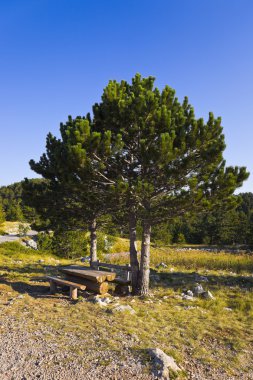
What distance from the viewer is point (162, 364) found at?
477cm

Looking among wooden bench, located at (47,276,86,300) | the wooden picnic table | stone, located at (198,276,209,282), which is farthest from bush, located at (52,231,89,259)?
the wooden picnic table

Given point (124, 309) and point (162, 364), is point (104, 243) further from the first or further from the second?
point (162, 364)

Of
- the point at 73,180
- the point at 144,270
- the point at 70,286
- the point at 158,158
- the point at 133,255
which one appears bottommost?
the point at 70,286

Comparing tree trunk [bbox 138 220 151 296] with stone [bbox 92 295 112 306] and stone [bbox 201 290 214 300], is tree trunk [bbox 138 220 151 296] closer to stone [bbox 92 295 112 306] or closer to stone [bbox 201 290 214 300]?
stone [bbox 92 295 112 306]

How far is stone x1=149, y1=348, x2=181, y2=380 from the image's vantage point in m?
4.56

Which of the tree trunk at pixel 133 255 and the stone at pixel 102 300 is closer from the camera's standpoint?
the stone at pixel 102 300

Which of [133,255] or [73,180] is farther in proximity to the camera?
[133,255]

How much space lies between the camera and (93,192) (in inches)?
392

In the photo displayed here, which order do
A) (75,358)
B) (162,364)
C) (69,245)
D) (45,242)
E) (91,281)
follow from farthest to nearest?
(45,242), (69,245), (91,281), (75,358), (162,364)

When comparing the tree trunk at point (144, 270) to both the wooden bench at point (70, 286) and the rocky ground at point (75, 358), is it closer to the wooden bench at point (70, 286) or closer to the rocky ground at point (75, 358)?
the wooden bench at point (70, 286)

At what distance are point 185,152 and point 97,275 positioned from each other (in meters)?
5.18

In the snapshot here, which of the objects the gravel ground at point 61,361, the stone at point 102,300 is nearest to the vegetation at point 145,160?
the stone at point 102,300

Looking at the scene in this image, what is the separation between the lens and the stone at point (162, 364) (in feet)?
15.0

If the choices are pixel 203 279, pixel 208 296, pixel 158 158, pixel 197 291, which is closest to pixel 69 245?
pixel 203 279
